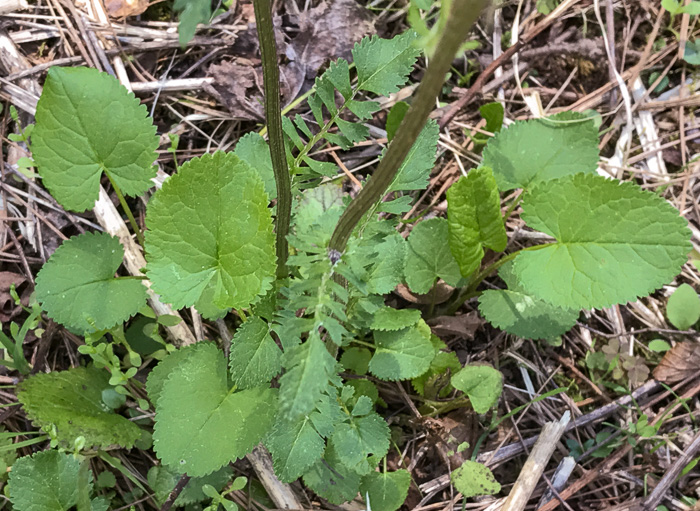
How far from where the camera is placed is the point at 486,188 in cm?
175

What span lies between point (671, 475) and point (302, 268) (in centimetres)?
162

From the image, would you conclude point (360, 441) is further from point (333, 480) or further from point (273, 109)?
point (273, 109)

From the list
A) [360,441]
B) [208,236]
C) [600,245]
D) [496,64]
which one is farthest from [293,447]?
[496,64]

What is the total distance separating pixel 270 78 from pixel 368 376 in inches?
52.7

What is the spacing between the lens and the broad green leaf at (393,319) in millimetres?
1831

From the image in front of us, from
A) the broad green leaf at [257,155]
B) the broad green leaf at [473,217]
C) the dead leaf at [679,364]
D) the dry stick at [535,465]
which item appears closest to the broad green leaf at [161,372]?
the broad green leaf at [257,155]

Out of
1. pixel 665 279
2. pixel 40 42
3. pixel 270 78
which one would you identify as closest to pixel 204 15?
pixel 270 78

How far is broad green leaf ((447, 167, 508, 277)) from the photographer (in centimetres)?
176

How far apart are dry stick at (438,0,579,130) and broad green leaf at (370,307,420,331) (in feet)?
2.92

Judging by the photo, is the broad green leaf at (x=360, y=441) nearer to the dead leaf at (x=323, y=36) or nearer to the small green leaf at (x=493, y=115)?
the small green leaf at (x=493, y=115)

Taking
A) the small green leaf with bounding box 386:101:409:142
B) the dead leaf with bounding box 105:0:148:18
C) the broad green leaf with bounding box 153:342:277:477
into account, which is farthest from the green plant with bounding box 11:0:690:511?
the dead leaf with bounding box 105:0:148:18

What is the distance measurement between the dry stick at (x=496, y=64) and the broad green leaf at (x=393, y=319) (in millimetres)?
890

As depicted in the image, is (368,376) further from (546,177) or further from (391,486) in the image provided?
(546,177)

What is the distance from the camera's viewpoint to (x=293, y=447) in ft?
5.18
